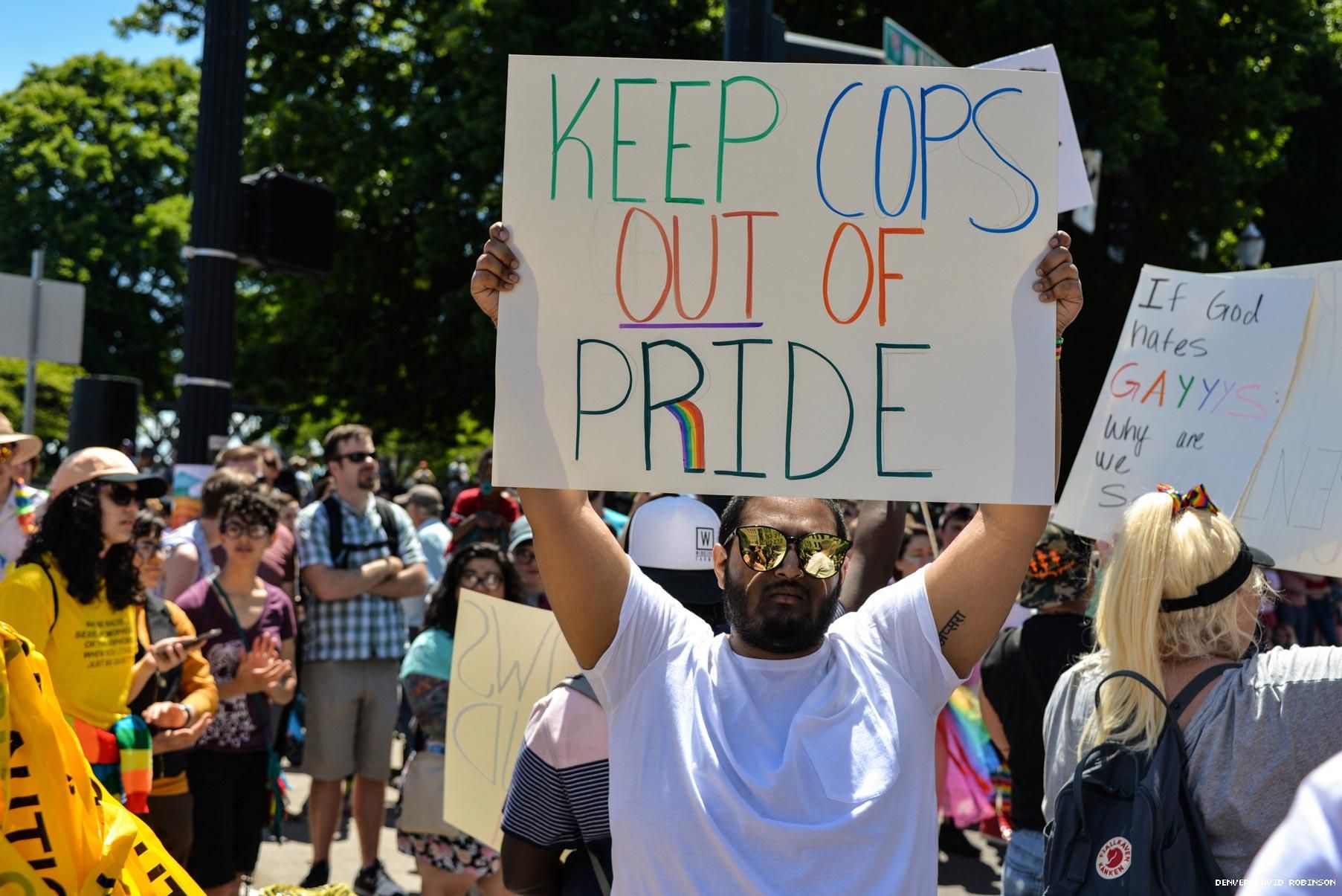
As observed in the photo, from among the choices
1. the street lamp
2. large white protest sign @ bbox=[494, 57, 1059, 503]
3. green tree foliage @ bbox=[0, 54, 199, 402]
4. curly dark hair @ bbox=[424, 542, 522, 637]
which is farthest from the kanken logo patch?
green tree foliage @ bbox=[0, 54, 199, 402]

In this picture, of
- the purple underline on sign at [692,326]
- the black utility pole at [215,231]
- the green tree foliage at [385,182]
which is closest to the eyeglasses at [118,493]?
the black utility pole at [215,231]

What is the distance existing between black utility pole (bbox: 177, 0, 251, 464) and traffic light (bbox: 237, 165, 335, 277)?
10 centimetres

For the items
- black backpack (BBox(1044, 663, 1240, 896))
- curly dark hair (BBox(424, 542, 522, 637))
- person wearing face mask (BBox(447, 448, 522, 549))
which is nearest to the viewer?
black backpack (BBox(1044, 663, 1240, 896))

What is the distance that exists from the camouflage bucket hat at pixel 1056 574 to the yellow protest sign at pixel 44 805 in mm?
2805

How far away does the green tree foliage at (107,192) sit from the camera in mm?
36062

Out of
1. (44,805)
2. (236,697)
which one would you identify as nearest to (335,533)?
(236,697)

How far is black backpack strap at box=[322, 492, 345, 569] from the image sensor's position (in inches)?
258

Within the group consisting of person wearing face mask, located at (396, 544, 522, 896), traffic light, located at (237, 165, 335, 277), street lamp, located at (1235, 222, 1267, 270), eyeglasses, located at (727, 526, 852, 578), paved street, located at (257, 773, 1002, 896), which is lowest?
paved street, located at (257, 773, 1002, 896)

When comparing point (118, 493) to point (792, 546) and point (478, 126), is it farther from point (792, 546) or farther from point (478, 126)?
point (478, 126)

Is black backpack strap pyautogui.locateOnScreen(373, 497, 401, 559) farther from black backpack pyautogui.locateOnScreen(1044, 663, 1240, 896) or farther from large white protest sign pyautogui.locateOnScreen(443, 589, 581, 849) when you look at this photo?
black backpack pyautogui.locateOnScreen(1044, 663, 1240, 896)

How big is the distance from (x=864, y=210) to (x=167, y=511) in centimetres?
700

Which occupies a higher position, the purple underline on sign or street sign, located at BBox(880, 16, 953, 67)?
street sign, located at BBox(880, 16, 953, 67)

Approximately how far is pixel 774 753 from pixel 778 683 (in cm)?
13

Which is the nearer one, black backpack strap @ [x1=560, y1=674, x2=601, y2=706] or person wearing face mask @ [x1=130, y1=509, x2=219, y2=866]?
black backpack strap @ [x1=560, y1=674, x2=601, y2=706]
